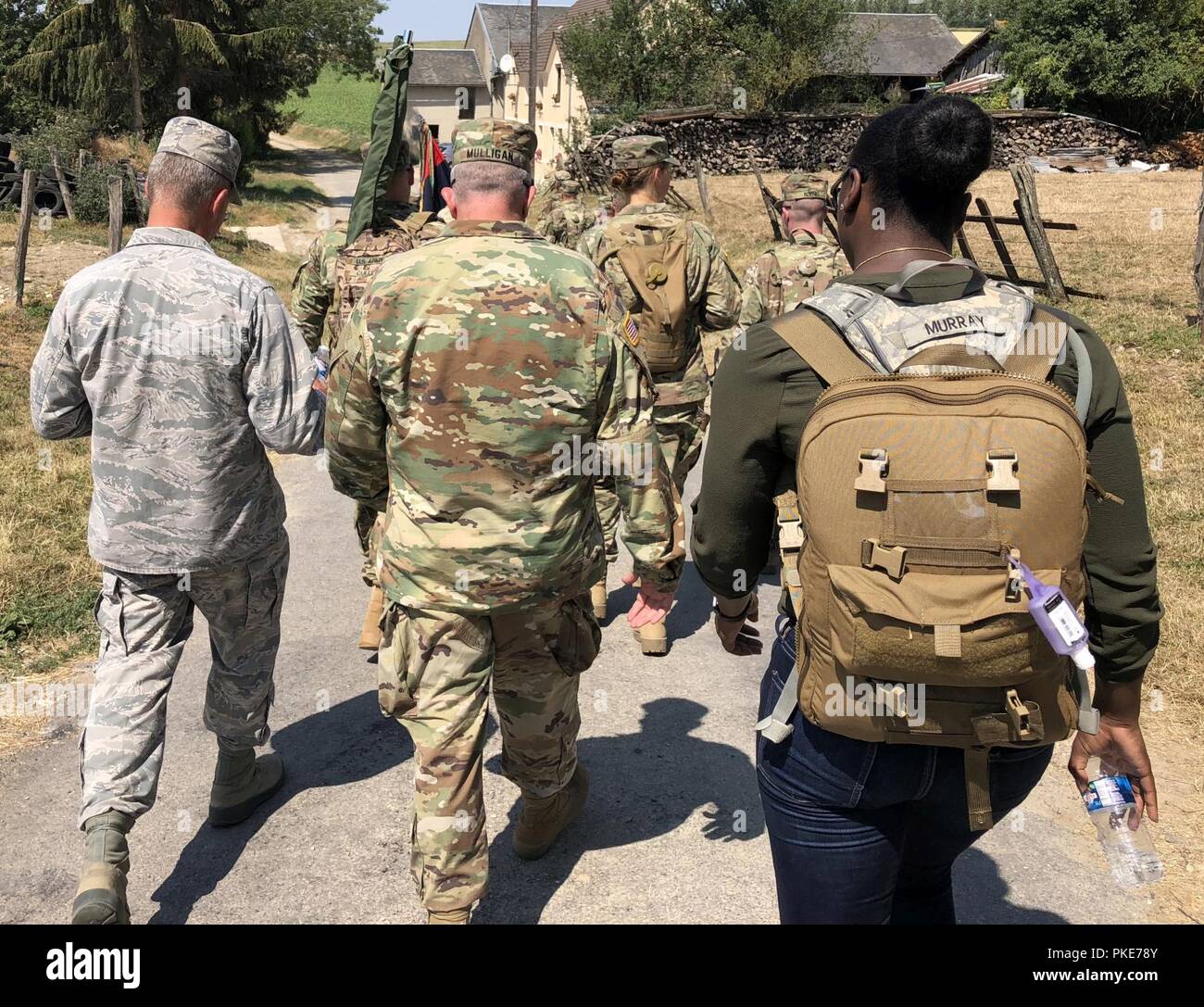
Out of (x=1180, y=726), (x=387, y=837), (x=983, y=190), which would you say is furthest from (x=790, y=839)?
(x=983, y=190)

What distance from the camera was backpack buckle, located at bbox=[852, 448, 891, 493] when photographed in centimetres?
154

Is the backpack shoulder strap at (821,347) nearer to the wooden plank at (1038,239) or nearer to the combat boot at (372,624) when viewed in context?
the combat boot at (372,624)

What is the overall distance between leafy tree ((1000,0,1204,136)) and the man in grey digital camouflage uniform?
3549 cm

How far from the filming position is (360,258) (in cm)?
471

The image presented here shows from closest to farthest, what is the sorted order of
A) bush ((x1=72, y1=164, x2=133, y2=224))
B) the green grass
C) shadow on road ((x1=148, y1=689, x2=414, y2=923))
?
shadow on road ((x1=148, y1=689, x2=414, y2=923))
bush ((x1=72, y1=164, x2=133, y2=224))
the green grass

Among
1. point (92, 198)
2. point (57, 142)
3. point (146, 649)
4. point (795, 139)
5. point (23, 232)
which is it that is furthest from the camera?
point (795, 139)

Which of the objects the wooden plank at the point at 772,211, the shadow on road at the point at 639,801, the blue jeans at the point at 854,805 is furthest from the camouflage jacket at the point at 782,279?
the wooden plank at the point at 772,211

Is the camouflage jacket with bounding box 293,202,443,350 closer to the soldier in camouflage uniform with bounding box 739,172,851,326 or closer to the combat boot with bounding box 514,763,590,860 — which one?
the soldier in camouflage uniform with bounding box 739,172,851,326

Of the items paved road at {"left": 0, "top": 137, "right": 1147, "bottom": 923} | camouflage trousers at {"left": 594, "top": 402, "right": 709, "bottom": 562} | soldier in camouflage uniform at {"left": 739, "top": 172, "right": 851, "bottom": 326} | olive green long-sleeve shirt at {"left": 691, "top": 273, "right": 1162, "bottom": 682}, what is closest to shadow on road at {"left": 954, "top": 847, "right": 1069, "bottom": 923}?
paved road at {"left": 0, "top": 137, "right": 1147, "bottom": 923}

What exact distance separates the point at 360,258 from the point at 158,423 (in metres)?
1.96

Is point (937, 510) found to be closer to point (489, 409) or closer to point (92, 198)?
point (489, 409)

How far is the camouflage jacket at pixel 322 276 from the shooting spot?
480 cm

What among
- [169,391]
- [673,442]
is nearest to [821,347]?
[169,391]

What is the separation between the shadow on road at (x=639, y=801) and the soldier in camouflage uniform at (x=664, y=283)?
2.76 feet
